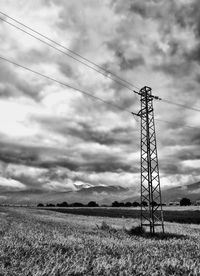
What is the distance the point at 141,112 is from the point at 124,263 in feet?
79.5

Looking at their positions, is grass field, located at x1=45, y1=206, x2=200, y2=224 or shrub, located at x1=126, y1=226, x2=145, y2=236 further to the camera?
grass field, located at x1=45, y1=206, x2=200, y2=224

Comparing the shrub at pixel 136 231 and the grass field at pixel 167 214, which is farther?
the grass field at pixel 167 214

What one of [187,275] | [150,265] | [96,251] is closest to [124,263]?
[150,265]

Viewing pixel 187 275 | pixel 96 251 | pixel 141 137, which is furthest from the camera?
pixel 141 137

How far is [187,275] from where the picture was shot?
32.7 ft

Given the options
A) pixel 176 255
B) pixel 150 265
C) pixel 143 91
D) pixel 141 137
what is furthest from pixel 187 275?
pixel 143 91

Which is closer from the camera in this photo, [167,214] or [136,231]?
[136,231]

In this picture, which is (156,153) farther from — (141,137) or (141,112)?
(141,112)

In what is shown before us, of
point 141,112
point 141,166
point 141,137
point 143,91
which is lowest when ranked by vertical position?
point 141,166

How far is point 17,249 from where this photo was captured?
1195cm

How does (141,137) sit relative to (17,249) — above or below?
above

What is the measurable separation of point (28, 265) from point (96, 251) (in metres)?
5.49

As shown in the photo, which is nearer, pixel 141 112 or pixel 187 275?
pixel 187 275

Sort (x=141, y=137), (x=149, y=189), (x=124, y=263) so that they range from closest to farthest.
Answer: (x=124, y=263)
(x=149, y=189)
(x=141, y=137)
